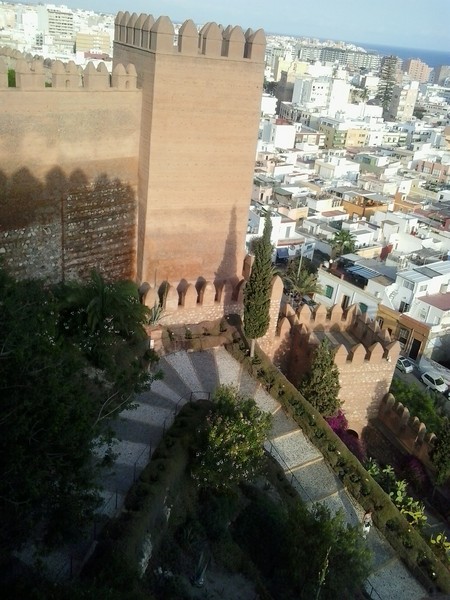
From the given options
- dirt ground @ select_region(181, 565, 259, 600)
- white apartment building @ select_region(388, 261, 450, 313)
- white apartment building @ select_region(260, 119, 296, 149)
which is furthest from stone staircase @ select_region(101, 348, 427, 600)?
white apartment building @ select_region(260, 119, 296, 149)

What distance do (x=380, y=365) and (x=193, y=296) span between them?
17.6ft

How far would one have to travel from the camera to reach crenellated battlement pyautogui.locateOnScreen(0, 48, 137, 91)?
10625 mm

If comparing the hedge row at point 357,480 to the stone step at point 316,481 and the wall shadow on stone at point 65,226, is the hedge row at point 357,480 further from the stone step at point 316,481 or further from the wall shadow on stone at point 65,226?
the wall shadow on stone at point 65,226

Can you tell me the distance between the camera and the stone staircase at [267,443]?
10180mm

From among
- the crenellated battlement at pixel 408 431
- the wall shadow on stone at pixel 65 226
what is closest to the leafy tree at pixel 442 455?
the crenellated battlement at pixel 408 431

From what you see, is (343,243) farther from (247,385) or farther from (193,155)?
(193,155)

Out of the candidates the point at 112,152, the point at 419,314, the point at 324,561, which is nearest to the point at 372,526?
the point at 324,561

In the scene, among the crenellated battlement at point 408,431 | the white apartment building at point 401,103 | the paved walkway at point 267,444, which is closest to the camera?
the paved walkway at point 267,444

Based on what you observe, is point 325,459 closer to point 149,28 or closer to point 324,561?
point 324,561

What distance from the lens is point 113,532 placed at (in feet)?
26.2

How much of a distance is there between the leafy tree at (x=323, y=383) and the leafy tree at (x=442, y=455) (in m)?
2.70

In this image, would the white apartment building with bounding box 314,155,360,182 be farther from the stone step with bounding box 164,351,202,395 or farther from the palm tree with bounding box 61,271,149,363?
the palm tree with bounding box 61,271,149,363

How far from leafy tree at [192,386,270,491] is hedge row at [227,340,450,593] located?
2.88 metres

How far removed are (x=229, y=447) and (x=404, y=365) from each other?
17.7m
